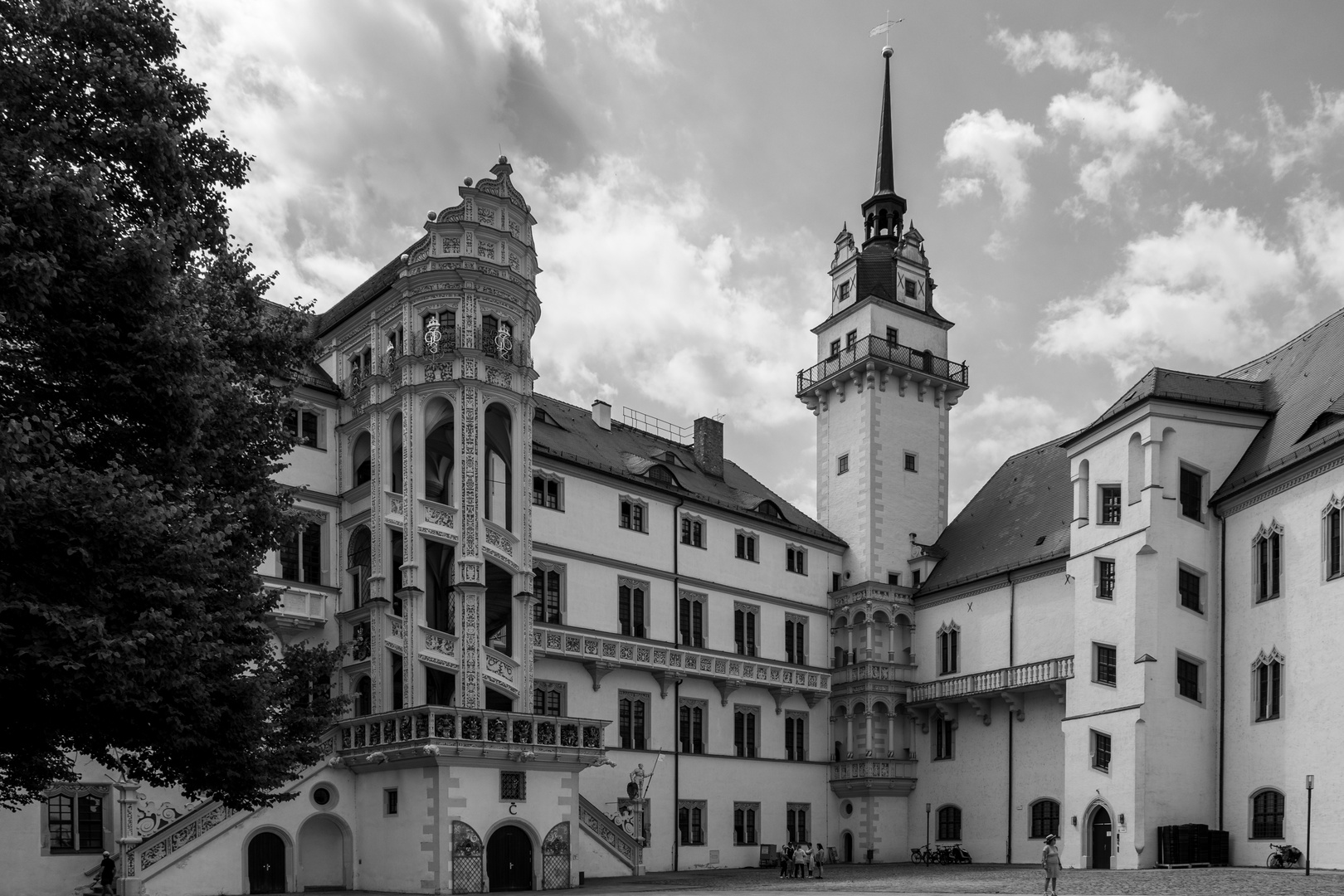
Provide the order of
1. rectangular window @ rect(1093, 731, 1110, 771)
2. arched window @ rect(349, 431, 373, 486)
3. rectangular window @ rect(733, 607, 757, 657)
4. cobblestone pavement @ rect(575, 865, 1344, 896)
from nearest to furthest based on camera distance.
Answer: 1. cobblestone pavement @ rect(575, 865, 1344, 896)
2. arched window @ rect(349, 431, 373, 486)
3. rectangular window @ rect(1093, 731, 1110, 771)
4. rectangular window @ rect(733, 607, 757, 657)

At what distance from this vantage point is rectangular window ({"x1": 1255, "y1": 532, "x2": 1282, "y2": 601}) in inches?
1565

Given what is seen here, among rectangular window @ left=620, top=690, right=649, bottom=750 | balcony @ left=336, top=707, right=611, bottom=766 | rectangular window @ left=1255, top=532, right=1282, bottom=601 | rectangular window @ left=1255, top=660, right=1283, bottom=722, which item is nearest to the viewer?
balcony @ left=336, top=707, right=611, bottom=766

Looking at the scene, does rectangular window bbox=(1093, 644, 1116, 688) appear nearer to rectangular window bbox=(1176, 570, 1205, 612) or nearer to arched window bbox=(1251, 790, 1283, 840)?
rectangular window bbox=(1176, 570, 1205, 612)

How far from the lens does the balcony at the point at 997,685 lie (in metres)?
46.5

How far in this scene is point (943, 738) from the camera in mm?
53312

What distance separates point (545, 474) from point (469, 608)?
912cm

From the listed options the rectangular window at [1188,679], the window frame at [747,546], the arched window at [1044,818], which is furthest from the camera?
the window frame at [747,546]

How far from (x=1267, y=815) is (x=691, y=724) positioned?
2074cm

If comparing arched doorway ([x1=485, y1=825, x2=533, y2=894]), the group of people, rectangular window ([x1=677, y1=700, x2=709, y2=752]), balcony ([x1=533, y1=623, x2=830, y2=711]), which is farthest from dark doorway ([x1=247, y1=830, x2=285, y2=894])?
rectangular window ([x1=677, y1=700, x2=709, y2=752])

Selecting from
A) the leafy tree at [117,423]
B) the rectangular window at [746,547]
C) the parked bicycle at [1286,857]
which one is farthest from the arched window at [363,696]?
the parked bicycle at [1286,857]

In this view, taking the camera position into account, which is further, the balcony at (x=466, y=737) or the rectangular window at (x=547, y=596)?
the rectangular window at (x=547, y=596)

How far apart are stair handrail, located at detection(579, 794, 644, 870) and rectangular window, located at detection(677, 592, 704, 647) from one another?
9.72 meters

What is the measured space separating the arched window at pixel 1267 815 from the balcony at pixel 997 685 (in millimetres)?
7901

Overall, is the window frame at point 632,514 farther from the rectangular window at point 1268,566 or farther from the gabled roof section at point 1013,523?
the rectangular window at point 1268,566
